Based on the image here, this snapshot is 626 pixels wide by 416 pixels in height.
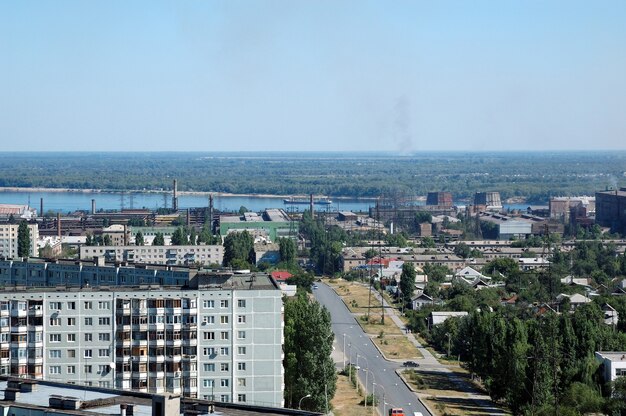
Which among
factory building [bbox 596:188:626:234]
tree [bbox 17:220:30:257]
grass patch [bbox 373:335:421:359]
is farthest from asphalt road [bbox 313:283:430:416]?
factory building [bbox 596:188:626:234]

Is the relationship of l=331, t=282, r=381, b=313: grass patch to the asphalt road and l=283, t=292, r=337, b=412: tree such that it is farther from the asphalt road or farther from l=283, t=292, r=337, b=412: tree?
l=283, t=292, r=337, b=412: tree

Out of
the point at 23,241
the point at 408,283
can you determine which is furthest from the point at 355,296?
the point at 23,241

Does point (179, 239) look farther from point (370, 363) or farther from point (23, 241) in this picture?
point (370, 363)

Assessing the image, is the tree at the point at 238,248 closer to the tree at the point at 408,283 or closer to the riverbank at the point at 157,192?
the tree at the point at 408,283

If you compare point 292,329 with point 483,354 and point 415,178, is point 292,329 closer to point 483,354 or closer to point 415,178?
point 483,354

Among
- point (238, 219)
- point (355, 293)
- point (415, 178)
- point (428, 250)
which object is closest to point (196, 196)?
point (415, 178)
